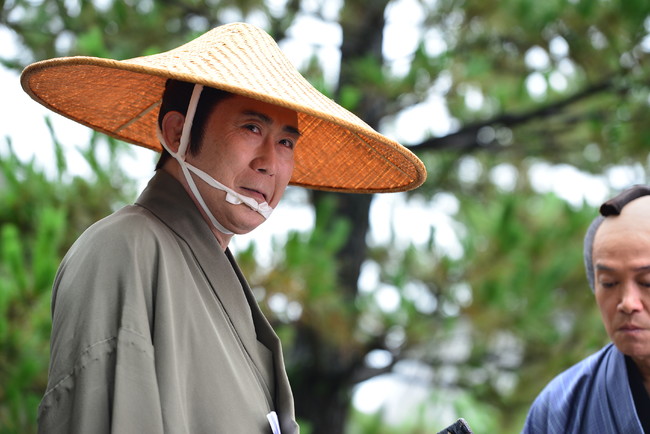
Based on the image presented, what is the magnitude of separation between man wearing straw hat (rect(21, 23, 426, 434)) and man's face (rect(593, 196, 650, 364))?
19.6 inches

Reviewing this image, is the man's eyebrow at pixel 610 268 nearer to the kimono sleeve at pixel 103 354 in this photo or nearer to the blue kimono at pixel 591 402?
the blue kimono at pixel 591 402

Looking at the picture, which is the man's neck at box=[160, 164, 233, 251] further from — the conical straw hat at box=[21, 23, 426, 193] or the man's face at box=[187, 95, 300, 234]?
the conical straw hat at box=[21, 23, 426, 193]

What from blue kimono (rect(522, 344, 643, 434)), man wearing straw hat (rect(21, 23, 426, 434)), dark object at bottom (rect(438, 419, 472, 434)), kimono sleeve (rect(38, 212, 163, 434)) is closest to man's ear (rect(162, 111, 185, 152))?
man wearing straw hat (rect(21, 23, 426, 434))

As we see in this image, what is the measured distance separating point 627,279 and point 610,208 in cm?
19

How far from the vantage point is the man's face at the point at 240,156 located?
162 cm

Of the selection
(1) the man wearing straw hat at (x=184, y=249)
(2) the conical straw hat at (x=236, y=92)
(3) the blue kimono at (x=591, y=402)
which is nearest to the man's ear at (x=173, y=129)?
(1) the man wearing straw hat at (x=184, y=249)

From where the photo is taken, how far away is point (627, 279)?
1974mm

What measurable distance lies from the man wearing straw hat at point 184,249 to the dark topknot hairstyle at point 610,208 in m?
0.50

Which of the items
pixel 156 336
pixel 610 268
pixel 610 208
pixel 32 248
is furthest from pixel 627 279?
pixel 32 248

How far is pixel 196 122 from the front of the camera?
164 cm

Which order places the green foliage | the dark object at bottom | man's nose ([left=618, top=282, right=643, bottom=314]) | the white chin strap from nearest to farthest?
the dark object at bottom
the white chin strap
man's nose ([left=618, top=282, right=643, bottom=314])
the green foliage

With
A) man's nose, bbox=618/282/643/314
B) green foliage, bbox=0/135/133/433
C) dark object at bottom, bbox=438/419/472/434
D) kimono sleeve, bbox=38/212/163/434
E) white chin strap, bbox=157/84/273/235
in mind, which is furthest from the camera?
green foliage, bbox=0/135/133/433

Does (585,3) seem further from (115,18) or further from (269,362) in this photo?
(269,362)

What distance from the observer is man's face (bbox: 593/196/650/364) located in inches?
77.1
